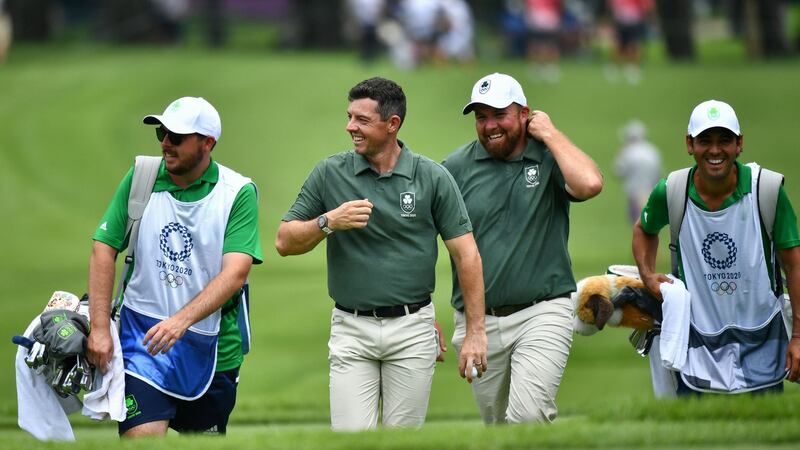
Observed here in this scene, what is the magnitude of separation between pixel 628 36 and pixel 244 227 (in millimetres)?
28885

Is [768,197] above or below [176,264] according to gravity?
above

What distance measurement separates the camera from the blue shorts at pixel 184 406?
25.4 feet

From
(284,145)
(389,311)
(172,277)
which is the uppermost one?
(172,277)

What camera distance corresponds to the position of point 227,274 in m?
7.75

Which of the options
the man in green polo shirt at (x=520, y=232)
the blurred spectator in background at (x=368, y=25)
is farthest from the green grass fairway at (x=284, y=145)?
the man in green polo shirt at (x=520, y=232)

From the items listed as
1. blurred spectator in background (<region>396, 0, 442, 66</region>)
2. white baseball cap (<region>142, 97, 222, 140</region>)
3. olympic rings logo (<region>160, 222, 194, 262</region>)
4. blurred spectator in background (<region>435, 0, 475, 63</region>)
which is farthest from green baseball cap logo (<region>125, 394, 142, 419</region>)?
blurred spectator in background (<region>435, 0, 475, 63</region>)

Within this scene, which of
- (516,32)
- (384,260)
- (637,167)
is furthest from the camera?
(516,32)

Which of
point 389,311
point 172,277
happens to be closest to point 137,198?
point 172,277

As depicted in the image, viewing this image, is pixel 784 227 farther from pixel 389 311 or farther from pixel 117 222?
pixel 117 222

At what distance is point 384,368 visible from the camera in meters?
8.17

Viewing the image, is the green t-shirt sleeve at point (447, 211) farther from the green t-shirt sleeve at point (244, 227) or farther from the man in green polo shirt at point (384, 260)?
the green t-shirt sleeve at point (244, 227)

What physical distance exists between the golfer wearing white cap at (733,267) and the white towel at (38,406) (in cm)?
328

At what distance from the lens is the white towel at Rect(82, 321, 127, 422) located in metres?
7.59

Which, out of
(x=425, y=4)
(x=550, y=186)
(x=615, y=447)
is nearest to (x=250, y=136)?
(x=425, y=4)
